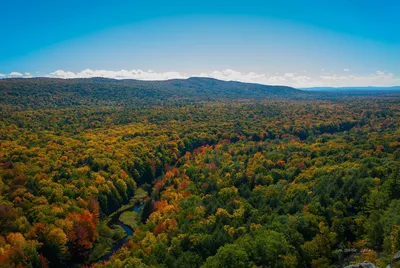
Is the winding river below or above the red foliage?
below

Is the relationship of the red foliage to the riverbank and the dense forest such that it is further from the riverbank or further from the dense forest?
the riverbank

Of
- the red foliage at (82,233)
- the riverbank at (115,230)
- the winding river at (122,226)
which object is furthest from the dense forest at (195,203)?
the winding river at (122,226)

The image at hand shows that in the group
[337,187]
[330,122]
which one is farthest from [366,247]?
[330,122]

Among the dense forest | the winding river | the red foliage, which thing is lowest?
the winding river

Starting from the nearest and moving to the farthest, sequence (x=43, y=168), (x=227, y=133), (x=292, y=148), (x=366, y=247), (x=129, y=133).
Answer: (x=366, y=247) → (x=43, y=168) → (x=292, y=148) → (x=129, y=133) → (x=227, y=133)

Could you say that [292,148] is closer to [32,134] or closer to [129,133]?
[129,133]

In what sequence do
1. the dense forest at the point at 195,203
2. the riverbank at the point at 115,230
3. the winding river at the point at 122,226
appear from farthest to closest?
the winding river at the point at 122,226
the riverbank at the point at 115,230
the dense forest at the point at 195,203

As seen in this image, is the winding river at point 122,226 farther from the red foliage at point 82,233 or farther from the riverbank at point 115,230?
→ the red foliage at point 82,233

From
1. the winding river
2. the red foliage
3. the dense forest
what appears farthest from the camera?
the winding river

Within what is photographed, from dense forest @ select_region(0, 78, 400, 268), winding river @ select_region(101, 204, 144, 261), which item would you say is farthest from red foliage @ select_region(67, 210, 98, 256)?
winding river @ select_region(101, 204, 144, 261)

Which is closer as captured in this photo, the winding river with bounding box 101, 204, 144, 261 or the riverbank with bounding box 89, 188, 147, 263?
the riverbank with bounding box 89, 188, 147, 263

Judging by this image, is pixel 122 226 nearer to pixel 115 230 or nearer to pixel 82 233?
pixel 115 230
